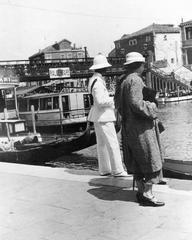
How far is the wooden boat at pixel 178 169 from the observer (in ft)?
21.2

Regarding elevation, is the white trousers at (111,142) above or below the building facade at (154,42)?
below

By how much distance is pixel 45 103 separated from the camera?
2306cm

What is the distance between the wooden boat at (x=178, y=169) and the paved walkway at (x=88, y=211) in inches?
72.8

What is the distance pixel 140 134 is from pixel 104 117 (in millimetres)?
1202

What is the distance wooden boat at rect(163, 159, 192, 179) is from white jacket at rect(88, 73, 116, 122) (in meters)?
2.04

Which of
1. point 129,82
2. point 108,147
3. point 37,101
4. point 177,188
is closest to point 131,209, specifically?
point 177,188

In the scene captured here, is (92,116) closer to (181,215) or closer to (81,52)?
(181,215)

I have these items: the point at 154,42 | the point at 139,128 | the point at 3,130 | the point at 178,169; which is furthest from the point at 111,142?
the point at 154,42

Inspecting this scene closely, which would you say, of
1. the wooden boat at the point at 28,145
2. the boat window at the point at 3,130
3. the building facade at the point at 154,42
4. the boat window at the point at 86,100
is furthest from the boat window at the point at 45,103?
the building facade at the point at 154,42

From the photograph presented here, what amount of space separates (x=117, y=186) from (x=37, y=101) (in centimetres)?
1969

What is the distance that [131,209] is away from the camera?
12.0 ft

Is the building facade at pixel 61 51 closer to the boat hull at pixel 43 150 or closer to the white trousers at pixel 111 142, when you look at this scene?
the boat hull at pixel 43 150

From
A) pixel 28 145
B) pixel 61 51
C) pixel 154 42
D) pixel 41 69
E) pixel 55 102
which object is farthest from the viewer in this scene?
pixel 61 51

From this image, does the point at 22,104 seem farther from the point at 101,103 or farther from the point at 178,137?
the point at 101,103
